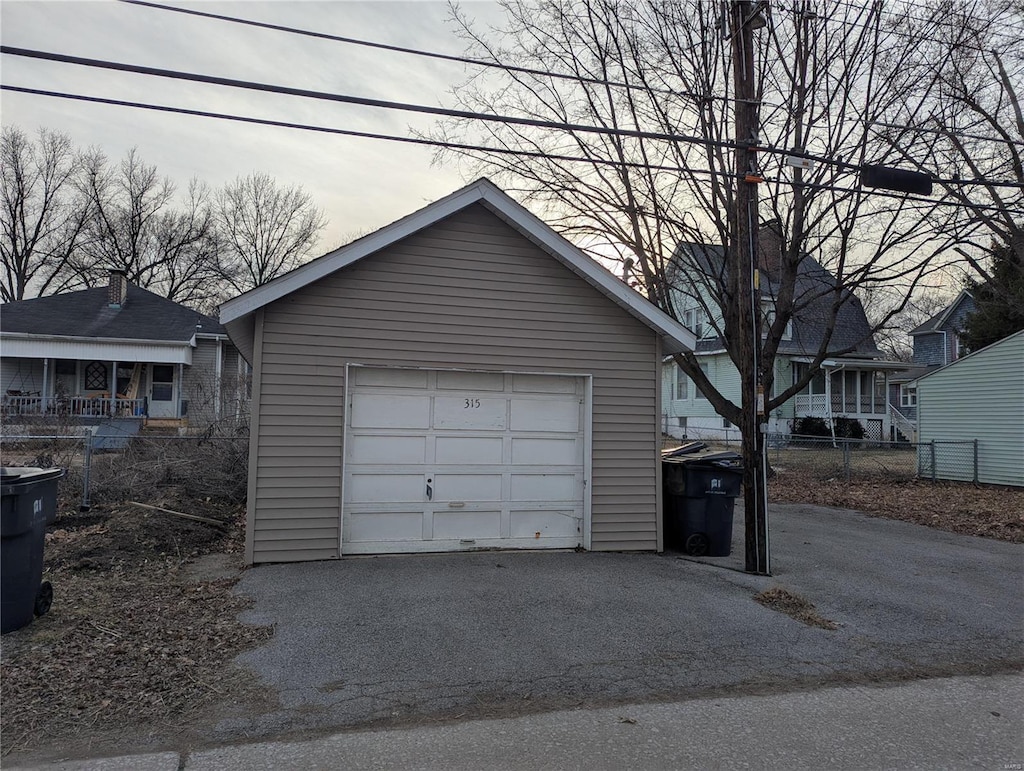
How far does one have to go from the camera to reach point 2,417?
1544 centimetres

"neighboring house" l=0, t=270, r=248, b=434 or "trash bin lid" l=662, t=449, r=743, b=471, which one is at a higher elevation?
"neighboring house" l=0, t=270, r=248, b=434

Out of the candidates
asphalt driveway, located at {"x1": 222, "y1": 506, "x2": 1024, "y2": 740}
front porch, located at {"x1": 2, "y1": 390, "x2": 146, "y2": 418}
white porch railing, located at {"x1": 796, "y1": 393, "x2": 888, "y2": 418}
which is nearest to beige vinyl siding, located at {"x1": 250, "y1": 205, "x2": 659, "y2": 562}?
asphalt driveway, located at {"x1": 222, "y1": 506, "x2": 1024, "y2": 740}

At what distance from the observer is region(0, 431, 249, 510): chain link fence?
11.3 m

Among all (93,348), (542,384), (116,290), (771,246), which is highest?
(116,290)

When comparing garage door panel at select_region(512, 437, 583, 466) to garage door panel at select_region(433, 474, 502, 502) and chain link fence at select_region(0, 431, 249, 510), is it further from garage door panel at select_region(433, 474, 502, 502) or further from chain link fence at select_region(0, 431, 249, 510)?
chain link fence at select_region(0, 431, 249, 510)

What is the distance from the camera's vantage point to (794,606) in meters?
6.63

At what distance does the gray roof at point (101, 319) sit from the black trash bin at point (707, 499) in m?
19.9

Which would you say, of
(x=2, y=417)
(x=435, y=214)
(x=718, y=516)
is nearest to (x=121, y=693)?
(x=435, y=214)

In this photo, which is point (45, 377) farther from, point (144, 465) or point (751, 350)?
point (751, 350)

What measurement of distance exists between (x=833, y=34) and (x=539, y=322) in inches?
375

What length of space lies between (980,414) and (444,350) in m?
16.1

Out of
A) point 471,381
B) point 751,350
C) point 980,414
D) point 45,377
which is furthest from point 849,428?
point 45,377

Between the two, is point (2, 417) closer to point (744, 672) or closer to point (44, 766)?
point (44, 766)

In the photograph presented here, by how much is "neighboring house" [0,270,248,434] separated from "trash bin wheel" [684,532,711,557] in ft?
58.3
